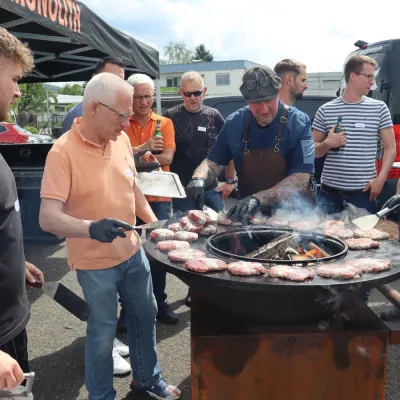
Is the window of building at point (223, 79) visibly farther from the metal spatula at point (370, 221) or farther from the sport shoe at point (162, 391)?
the sport shoe at point (162, 391)

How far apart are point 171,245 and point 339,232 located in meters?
0.98

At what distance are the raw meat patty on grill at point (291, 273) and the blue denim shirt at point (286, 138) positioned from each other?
1.15 meters

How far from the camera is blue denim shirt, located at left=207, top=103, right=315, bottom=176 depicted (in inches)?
111

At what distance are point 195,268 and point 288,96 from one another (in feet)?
7.82

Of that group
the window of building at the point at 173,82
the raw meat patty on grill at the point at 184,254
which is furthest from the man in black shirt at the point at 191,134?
the window of building at the point at 173,82

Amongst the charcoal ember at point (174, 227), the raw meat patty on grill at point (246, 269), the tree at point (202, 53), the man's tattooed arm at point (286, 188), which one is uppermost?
the tree at point (202, 53)

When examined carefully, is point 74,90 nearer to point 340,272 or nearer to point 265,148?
point 265,148

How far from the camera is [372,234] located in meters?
2.34

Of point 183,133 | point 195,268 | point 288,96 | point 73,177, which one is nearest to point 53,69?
point 183,133

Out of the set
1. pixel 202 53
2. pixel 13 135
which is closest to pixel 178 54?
pixel 202 53

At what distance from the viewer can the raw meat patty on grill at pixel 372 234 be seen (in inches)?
90.9

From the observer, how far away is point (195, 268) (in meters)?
1.81

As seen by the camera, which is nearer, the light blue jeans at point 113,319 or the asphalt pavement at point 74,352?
the light blue jeans at point 113,319

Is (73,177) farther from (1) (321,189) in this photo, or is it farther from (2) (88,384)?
(1) (321,189)
